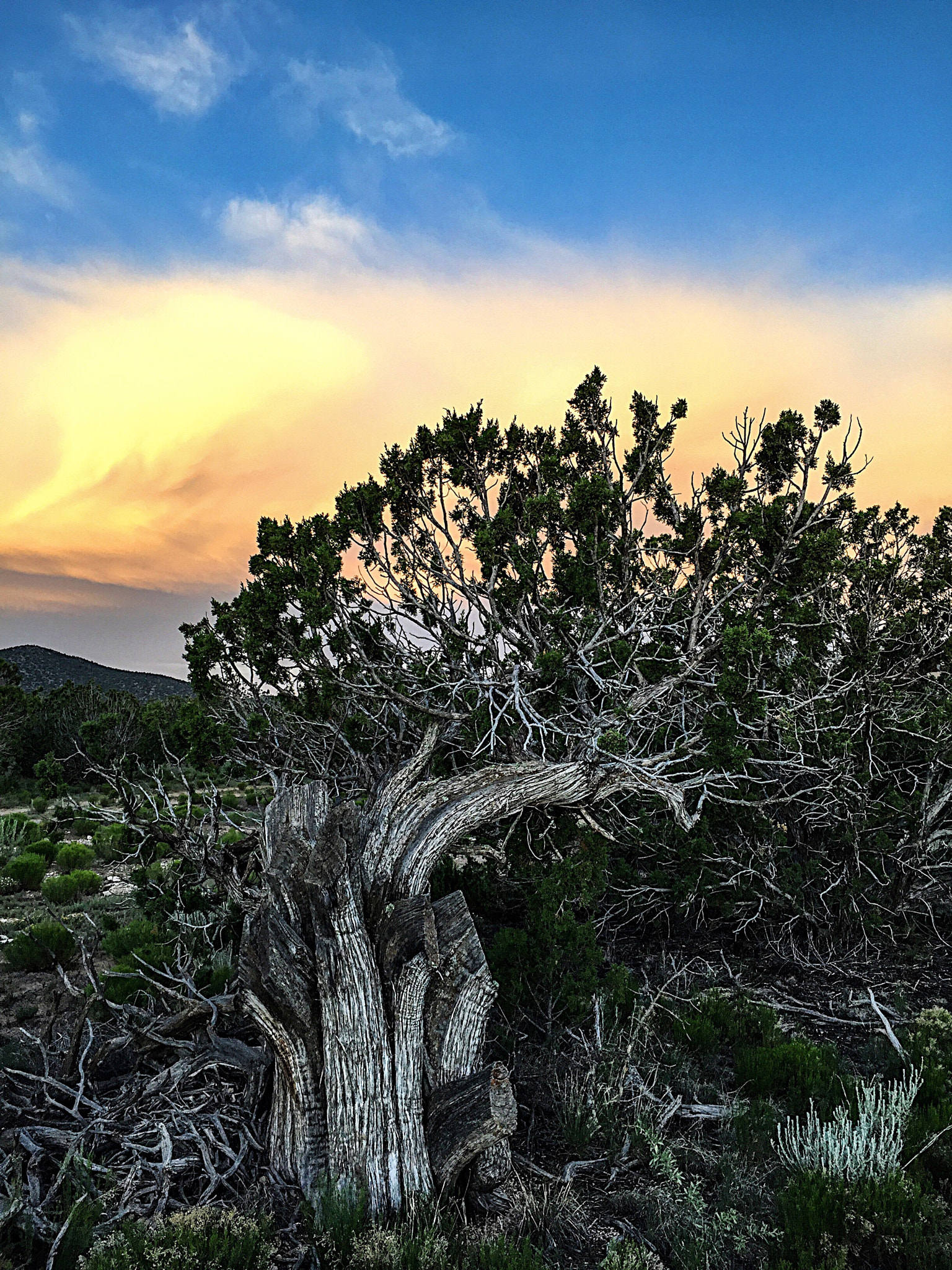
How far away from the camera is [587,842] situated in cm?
571

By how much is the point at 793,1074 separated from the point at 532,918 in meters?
1.92

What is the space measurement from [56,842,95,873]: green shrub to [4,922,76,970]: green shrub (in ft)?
15.4

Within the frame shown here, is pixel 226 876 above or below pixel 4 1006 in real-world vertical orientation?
above

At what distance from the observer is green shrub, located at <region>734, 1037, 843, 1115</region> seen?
4.43m

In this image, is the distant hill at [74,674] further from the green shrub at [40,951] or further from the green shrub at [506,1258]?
the green shrub at [506,1258]

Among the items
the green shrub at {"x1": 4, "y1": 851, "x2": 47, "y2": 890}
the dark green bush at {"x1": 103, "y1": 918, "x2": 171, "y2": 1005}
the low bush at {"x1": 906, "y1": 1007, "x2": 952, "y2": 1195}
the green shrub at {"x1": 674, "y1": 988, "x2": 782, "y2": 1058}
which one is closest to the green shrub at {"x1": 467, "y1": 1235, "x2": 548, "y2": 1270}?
the low bush at {"x1": 906, "y1": 1007, "x2": 952, "y2": 1195}

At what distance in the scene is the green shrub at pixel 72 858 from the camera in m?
11.8

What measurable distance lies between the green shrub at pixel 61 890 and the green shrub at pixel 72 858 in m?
1.68

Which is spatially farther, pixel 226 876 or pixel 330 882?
pixel 226 876

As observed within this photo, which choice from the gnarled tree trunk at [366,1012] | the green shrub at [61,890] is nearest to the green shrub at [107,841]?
the green shrub at [61,890]

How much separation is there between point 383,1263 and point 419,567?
4.77m

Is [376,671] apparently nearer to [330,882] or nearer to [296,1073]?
[330,882]

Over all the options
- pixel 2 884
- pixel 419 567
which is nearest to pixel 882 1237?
pixel 419 567

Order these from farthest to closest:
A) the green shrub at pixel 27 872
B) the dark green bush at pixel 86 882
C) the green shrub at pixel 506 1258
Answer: the green shrub at pixel 27 872, the dark green bush at pixel 86 882, the green shrub at pixel 506 1258
